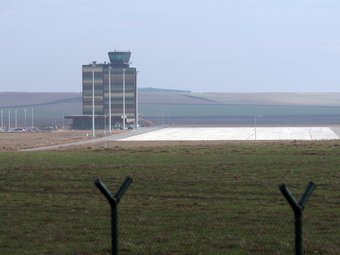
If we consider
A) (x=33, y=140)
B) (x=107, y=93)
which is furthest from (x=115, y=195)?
(x=107, y=93)

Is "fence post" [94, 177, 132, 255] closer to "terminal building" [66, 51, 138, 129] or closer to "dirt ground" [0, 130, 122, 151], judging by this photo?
"dirt ground" [0, 130, 122, 151]

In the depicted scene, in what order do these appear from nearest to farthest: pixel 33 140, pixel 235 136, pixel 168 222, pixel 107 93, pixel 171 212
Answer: pixel 168 222 < pixel 171 212 < pixel 33 140 < pixel 235 136 < pixel 107 93

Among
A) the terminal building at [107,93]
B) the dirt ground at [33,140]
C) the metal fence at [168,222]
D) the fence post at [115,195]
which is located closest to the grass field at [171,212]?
the metal fence at [168,222]

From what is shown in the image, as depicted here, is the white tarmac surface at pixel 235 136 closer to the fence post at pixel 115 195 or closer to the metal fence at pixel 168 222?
the metal fence at pixel 168 222

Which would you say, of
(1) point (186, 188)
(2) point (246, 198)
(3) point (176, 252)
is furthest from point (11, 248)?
(1) point (186, 188)

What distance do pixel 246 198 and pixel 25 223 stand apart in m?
7.54

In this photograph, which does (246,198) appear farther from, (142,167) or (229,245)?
(142,167)

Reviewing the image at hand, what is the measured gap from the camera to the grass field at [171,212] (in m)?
16.5

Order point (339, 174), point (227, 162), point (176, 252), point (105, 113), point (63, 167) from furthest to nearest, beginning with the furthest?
1. point (105, 113)
2. point (227, 162)
3. point (63, 167)
4. point (339, 174)
5. point (176, 252)

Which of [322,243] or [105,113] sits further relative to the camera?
[105,113]

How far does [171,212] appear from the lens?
70.9 feet

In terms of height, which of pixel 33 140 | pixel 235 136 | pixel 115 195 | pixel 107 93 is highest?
pixel 107 93

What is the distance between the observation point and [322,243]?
16.5 metres

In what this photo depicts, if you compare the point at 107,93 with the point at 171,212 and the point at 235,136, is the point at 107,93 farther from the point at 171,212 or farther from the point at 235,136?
the point at 171,212
